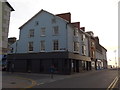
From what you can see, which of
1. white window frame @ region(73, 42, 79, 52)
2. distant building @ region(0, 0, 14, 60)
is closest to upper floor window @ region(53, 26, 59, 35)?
white window frame @ region(73, 42, 79, 52)

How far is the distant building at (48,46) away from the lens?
35.7 meters

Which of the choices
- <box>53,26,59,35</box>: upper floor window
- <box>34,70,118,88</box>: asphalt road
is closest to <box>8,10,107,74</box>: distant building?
<box>53,26,59,35</box>: upper floor window

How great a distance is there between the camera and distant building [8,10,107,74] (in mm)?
35719

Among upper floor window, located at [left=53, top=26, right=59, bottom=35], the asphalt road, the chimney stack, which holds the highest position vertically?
the chimney stack

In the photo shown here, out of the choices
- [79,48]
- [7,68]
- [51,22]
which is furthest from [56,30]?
[7,68]

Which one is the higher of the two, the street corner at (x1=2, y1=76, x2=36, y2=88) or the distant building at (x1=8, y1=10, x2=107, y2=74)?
the distant building at (x1=8, y1=10, x2=107, y2=74)

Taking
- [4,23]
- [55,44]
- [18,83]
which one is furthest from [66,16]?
[18,83]

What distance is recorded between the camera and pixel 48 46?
37.4 meters

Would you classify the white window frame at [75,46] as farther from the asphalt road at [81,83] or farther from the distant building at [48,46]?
the asphalt road at [81,83]

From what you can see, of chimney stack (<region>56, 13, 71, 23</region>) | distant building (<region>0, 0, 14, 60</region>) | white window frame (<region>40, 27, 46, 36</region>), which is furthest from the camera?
chimney stack (<region>56, 13, 71, 23</region>)

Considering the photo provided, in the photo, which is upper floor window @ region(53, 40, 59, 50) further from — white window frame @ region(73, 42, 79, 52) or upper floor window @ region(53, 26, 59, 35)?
white window frame @ region(73, 42, 79, 52)

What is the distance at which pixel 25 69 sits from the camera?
129ft

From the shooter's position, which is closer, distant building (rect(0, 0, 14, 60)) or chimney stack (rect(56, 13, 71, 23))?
distant building (rect(0, 0, 14, 60))

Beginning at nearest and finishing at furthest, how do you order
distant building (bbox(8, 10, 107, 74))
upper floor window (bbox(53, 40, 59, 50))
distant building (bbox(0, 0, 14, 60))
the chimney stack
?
distant building (bbox(0, 0, 14, 60)) < distant building (bbox(8, 10, 107, 74)) < upper floor window (bbox(53, 40, 59, 50)) < the chimney stack
